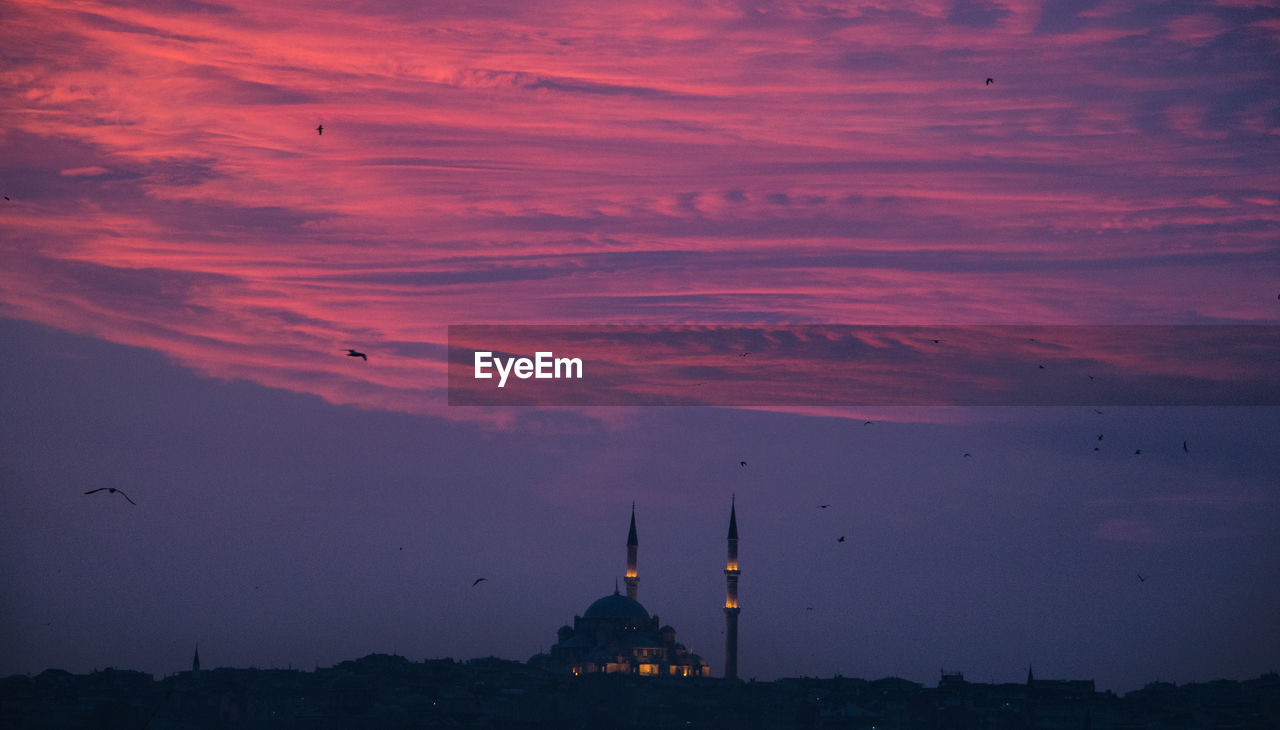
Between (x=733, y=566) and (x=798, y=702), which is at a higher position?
(x=733, y=566)

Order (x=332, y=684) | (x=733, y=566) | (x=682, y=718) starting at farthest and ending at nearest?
1. (x=733, y=566)
2. (x=332, y=684)
3. (x=682, y=718)

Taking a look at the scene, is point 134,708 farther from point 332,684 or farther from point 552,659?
point 552,659

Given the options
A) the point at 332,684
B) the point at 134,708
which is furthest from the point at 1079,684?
the point at 134,708
